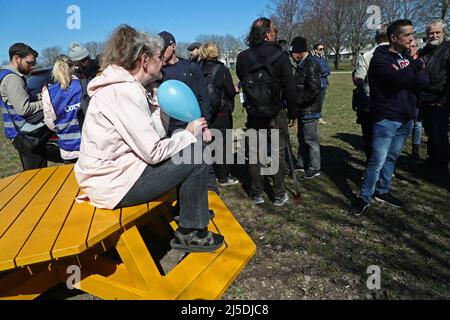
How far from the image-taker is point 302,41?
432 cm

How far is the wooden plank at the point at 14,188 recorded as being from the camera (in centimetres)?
265

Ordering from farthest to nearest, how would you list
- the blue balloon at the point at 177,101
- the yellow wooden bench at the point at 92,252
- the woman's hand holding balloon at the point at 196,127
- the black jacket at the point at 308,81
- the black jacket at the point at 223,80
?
1. the black jacket at the point at 223,80
2. the black jacket at the point at 308,81
3. the blue balloon at the point at 177,101
4. the woman's hand holding balloon at the point at 196,127
5. the yellow wooden bench at the point at 92,252

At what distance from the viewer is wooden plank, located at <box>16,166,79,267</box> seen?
1818 mm

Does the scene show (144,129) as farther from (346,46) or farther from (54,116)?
(346,46)

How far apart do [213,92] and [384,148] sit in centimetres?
216

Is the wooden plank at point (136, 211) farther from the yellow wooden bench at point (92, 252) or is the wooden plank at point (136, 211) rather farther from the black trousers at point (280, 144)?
the black trousers at point (280, 144)

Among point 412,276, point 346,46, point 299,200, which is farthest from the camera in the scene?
point 346,46

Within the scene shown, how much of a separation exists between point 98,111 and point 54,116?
179 centimetres

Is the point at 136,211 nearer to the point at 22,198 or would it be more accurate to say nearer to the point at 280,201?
the point at 22,198

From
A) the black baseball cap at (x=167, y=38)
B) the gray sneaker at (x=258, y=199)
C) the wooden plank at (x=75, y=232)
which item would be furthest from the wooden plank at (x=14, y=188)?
the gray sneaker at (x=258, y=199)

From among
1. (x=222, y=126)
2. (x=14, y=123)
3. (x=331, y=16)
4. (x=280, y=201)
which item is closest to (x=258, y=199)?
(x=280, y=201)

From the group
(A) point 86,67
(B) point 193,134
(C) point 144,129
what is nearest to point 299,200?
(B) point 193,134

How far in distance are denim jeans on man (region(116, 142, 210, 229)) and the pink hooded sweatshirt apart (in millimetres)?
61

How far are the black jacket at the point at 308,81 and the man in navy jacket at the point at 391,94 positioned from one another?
36.2 inches
